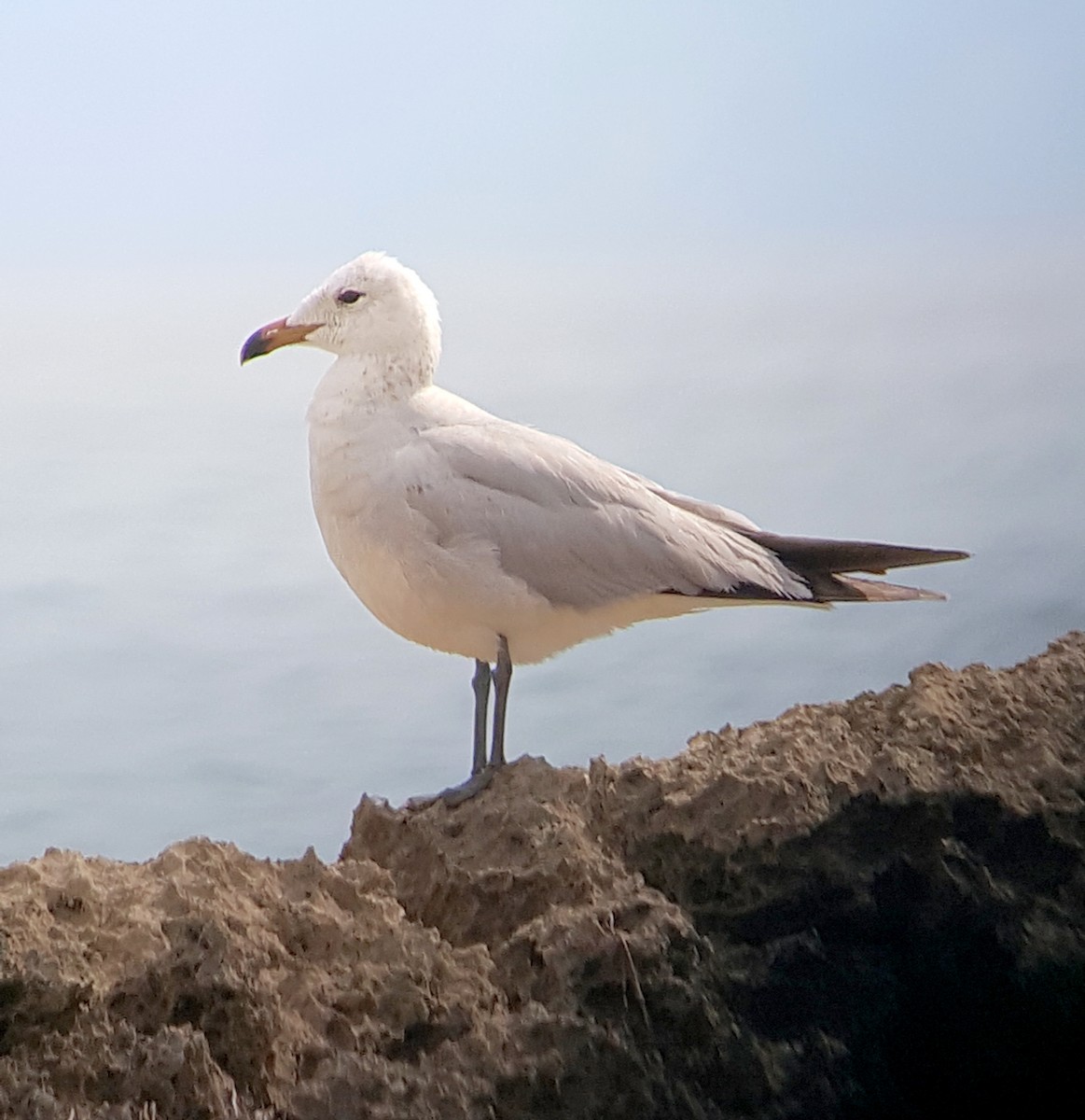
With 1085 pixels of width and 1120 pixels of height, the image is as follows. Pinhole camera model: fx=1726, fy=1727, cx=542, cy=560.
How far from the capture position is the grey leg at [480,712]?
4.07 meters

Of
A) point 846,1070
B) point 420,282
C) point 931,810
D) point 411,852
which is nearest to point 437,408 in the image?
point 420,282

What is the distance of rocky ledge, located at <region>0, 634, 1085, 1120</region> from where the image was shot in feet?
9.49

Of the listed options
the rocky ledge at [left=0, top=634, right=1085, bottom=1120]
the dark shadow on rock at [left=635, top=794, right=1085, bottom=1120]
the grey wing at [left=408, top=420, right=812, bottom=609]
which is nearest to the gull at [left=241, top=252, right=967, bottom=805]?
the grey wing at [left=408, top=420, right=812, bottom=609]

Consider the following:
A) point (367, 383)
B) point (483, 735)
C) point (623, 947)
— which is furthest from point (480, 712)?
point (623, 947)

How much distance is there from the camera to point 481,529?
3924mm

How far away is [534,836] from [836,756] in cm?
69

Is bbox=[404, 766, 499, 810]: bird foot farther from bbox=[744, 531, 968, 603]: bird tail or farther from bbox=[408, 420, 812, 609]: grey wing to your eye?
bbox=[744, 531, 968, 603]: bird tail

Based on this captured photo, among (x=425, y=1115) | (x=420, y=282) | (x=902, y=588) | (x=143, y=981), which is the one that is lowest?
(x=425, y=1115)

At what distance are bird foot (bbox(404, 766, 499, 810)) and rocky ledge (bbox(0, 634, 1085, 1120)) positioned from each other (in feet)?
0.31

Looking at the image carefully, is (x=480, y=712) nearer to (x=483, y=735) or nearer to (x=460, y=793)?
(x=483, y=735)

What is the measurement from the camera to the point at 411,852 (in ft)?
11.7

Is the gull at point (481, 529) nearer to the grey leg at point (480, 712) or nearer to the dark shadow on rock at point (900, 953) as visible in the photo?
the grey leg at point (480, 712)

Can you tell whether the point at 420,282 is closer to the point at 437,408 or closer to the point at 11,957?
the point at 437,408

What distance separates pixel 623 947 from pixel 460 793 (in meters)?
0.81
